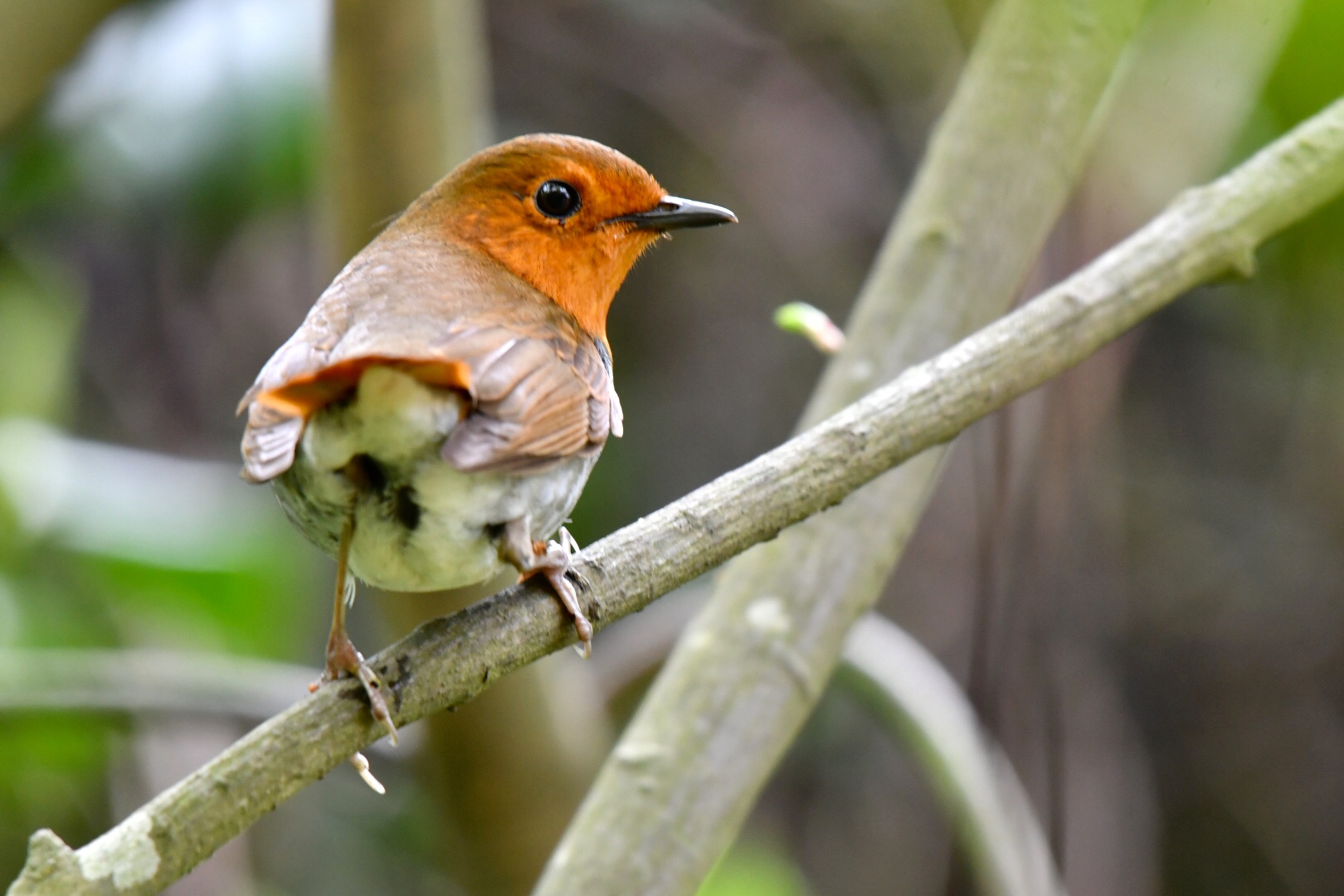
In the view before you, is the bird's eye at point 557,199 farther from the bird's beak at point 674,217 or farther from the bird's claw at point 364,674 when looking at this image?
the bird's claw at point 364,674

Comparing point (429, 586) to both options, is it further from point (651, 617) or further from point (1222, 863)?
point (1222, 863)

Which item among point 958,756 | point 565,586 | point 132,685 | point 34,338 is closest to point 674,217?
point 565,586

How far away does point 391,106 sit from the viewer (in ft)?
9.96

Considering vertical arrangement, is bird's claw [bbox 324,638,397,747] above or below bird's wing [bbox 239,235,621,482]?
below

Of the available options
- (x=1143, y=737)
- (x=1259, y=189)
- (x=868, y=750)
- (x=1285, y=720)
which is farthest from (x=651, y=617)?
(x=1259, y=189)

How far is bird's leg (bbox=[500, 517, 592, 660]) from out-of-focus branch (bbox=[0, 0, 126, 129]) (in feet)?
7.33

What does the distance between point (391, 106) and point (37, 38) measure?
1.00 metres

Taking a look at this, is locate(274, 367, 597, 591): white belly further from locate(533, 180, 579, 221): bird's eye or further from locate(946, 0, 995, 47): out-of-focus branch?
locate(946, 0, 995, 47): out-of-focus branch

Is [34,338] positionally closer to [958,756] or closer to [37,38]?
[37,38]

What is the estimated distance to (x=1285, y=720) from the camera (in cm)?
482

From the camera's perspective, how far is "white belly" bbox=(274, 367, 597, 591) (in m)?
1.68

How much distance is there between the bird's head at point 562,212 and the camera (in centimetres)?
241

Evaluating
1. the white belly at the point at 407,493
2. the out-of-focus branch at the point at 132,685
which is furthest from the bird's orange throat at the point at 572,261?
the out-of-focus branch at the point at 132,685

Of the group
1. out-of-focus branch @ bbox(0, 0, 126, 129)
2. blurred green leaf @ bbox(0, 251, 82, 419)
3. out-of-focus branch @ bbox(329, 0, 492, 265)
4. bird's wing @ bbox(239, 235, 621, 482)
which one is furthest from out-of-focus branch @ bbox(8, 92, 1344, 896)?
blurred green leaf @ bbox(0, 251, 82, 419)
